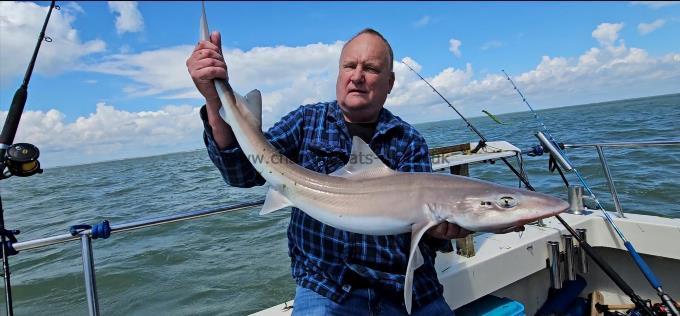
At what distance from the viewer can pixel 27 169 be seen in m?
2.57

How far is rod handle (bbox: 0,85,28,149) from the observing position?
2.68m

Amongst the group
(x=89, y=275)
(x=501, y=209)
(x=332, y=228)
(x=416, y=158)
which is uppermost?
(x=416, y=158)

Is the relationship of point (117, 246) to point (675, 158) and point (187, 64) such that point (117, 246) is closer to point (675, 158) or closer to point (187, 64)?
point (187, 64)

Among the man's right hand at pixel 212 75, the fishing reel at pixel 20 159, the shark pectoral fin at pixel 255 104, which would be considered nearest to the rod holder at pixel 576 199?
the shark pectoral fin at pixel 255 104

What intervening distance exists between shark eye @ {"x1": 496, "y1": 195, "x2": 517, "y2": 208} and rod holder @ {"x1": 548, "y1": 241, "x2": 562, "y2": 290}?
267 centimetres

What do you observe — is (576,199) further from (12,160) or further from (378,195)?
(12,160)

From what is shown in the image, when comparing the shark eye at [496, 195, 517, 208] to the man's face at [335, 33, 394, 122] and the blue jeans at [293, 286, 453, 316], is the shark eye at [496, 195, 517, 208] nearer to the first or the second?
the blue jeans at [293, 286, 453, 316]

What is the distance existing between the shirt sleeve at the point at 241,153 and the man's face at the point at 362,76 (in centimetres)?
39

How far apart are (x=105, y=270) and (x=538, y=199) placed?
30.9 feet

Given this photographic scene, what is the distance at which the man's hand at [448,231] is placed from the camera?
1.99 metres

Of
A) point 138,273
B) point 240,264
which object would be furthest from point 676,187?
point 138,273

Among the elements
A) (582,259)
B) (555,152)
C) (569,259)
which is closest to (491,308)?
(569,259)

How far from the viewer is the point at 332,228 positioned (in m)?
2.39

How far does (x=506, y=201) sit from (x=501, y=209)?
5 centimetres
